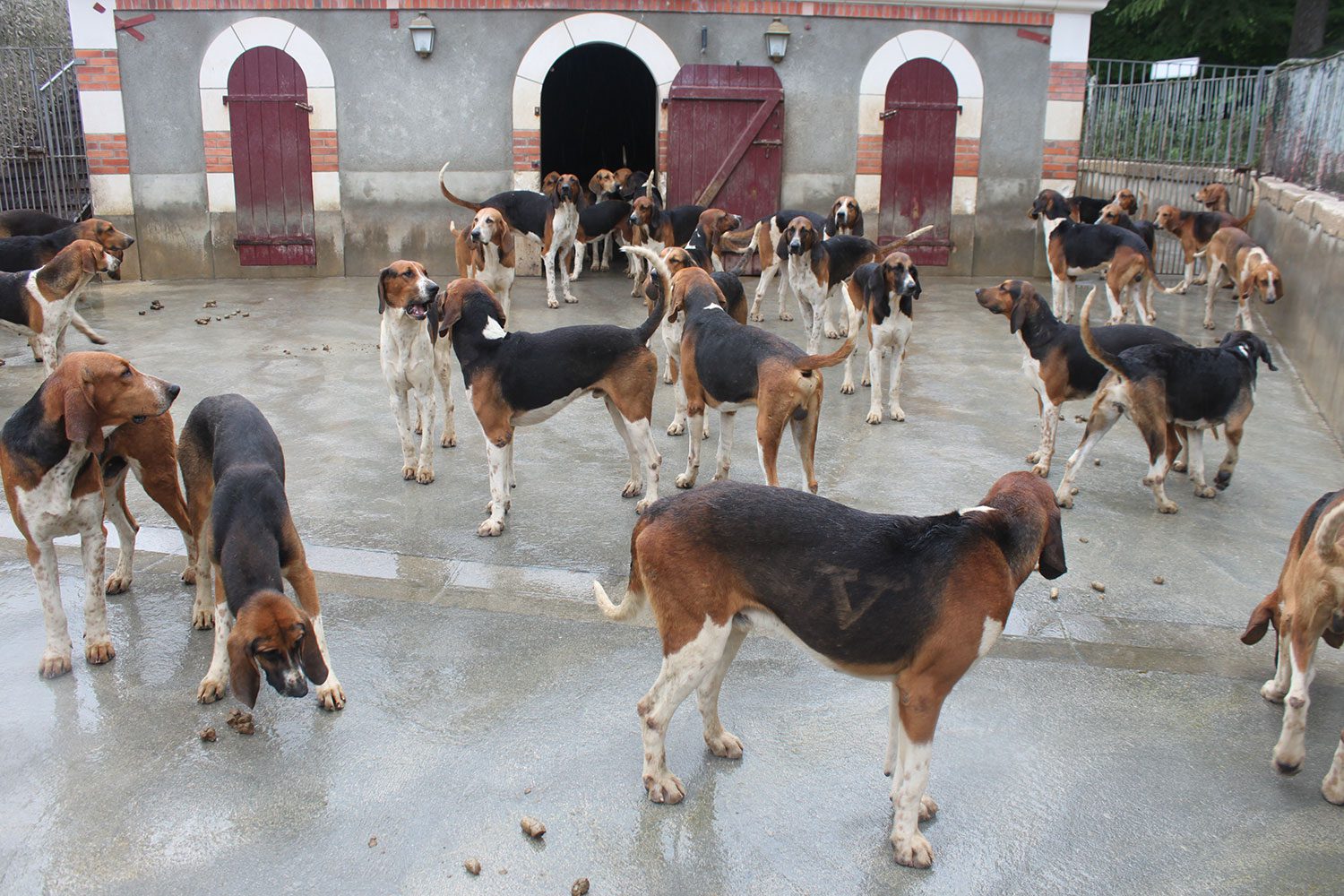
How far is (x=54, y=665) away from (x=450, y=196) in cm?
971

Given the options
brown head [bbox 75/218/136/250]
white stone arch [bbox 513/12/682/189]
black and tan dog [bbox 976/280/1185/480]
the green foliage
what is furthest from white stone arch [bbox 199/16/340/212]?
the green foliage

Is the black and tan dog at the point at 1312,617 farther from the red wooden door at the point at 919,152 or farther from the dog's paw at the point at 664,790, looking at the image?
the red wooden door at the point at 919,152

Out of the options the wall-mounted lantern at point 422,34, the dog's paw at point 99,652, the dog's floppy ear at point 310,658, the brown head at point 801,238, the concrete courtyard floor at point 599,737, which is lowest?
the concrete courtyard floor at point 599,737

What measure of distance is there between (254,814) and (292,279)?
11.7 m

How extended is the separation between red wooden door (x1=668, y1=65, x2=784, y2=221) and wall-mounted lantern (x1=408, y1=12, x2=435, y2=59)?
10.5ft

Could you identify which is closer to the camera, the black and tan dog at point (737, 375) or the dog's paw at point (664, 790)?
the dog's paw at point (664, 790)

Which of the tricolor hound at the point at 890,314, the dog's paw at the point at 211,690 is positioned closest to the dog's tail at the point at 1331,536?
the dog's paw at the point at 211,690

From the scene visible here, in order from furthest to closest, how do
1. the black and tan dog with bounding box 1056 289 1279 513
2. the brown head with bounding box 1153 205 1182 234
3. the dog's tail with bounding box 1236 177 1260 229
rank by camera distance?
the brown head with bounding box 1153 205 1182 234
the dog's tail with bounding box 1236 177 1260 229
the black and tan dog with bounding box 1056 289 1279 513

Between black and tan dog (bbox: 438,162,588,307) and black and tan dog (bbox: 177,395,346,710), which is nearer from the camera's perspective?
black and tan dog (bbox: 177,395,346,710)

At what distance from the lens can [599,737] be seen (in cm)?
406

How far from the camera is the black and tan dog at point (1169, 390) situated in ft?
21.0

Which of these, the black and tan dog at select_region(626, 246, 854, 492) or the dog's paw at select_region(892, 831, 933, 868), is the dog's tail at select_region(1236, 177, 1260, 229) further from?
the dog's paw at select_region(892, 831, 933, 868)

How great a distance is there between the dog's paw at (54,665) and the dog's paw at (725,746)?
108 inches

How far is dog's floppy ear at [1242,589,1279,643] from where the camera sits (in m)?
4.42
